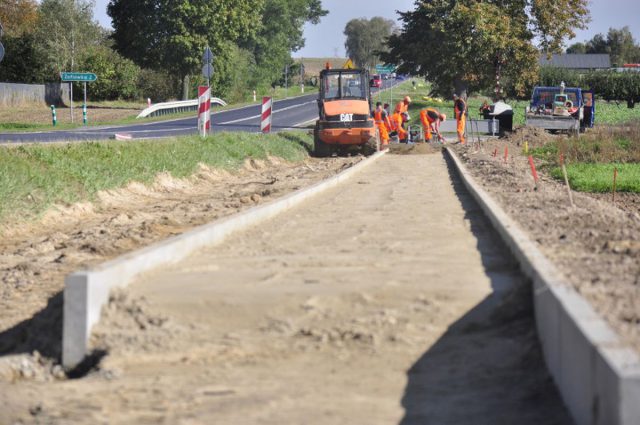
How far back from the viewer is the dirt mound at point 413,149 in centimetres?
3178

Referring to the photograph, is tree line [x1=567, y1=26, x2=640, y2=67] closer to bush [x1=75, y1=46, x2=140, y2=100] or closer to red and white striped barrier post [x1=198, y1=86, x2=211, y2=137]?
bush [x1=75, y1=46, x2=140, y2=100]

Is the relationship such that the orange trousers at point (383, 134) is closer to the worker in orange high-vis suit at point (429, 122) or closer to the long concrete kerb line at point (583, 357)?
the worker in orange high-vis suit at point (429, 122)

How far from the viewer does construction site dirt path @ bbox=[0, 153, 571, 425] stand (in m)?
5.50

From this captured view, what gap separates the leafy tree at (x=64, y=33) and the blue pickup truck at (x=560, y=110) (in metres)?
33.3

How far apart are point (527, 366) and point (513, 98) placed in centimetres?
7856

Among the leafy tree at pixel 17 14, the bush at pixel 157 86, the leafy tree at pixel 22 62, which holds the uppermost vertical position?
the leafy tree at pixel 17 14

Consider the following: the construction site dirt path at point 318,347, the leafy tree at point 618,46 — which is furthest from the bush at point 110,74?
the leafy tree at point 618,46

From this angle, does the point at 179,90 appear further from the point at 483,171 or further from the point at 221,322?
the point at 221,322

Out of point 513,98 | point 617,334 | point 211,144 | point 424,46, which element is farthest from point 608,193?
point 513,98

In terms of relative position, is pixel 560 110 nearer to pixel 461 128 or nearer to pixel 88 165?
pixel 461 128

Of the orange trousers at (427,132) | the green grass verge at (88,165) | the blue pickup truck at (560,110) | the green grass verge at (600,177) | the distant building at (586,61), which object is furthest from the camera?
the distant building at (586,61)

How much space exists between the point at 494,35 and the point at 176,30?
20990mm

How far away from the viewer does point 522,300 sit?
6.87 metres

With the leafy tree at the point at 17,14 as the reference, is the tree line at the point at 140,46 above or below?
below
